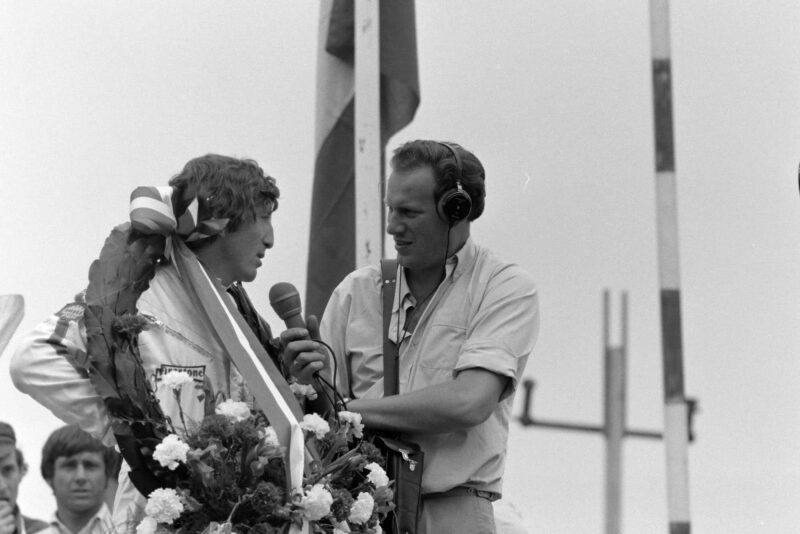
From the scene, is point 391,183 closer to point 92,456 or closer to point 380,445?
point 380,445

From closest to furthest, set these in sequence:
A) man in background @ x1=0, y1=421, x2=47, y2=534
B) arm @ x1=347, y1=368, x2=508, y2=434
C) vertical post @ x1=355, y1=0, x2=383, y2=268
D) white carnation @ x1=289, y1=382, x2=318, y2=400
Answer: white carnation @ x1=289, y1=382, x2=318, y2=400
arm @ x1=347, y1=368, x2=508, y2=434
man in background @ x1=0, y1=421, x2=47, y2=534
vertical post @ x1=355, y1=0, x2=383, y2=268

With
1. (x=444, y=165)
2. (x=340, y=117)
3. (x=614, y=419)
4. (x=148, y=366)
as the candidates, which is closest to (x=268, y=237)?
(x=148, y=366)

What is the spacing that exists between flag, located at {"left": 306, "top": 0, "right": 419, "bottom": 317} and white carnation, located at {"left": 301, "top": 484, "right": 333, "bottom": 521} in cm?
391

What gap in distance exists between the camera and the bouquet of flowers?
3.29 metres

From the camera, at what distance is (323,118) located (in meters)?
7.35

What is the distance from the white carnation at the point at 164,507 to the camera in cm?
326

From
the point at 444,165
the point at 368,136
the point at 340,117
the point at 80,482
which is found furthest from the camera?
the point at 340,117

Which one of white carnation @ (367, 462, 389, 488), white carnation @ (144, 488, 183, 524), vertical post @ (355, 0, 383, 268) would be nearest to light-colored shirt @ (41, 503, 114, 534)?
vertical post @ (355, 0, 383, 268)

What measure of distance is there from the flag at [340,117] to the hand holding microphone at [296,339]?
345 centimetres

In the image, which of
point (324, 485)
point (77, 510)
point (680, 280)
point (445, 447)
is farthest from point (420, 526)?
point (680, 280)

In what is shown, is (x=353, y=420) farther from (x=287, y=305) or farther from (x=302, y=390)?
(x=287, y=305)

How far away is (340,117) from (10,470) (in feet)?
8.96

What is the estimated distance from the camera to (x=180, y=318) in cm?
374

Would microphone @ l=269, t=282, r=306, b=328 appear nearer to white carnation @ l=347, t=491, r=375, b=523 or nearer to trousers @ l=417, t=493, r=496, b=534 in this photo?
white carnation @ l=347, t=491, r=375, b=523
